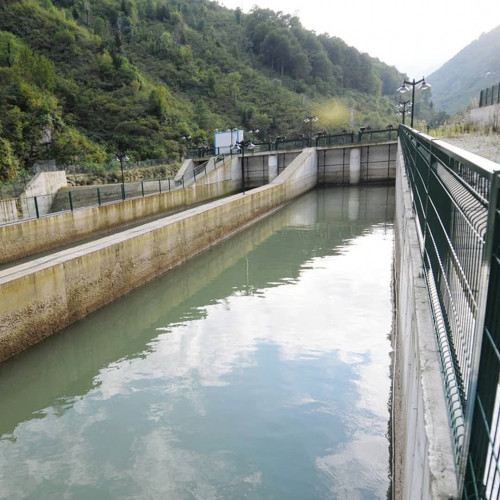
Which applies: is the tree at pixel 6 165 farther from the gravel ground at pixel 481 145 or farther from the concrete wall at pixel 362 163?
the gravel ground at pixel 481 145

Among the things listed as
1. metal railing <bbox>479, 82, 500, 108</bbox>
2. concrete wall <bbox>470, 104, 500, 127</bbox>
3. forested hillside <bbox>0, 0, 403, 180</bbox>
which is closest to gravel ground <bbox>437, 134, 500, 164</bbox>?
concrete wall <bbox>470, 104, 500, 127</bbox>

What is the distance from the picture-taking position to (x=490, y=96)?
30.5 metres

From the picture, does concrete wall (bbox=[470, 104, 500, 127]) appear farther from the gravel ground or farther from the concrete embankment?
the concrete embankment

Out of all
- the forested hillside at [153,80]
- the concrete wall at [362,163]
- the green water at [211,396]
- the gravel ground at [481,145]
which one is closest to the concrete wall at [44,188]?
the forested hillside at [153,80]

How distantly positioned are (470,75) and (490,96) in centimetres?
16309

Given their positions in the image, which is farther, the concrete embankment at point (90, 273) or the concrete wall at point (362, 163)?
the concrete wall at point (362, 163)

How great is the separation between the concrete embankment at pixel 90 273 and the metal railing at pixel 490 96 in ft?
73.0

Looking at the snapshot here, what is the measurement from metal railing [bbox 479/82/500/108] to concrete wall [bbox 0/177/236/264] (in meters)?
21.7

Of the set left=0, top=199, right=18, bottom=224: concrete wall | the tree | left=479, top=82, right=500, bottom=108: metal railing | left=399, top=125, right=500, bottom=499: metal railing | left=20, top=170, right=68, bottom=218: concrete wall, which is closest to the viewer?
left=399, top=125, right=500, bottom=499: metal railing

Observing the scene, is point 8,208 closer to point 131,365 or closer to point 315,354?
point 131,365

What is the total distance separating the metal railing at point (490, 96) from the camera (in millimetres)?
28445

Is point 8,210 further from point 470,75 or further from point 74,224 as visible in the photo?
point 470,75

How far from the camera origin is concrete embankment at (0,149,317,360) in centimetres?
801

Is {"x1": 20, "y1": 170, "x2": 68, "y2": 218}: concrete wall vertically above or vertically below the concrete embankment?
above
